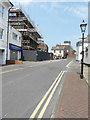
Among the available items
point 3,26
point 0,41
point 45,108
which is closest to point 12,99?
point 45,108

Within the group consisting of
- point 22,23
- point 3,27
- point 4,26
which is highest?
point 22,23

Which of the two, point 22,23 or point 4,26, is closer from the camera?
point 4,26

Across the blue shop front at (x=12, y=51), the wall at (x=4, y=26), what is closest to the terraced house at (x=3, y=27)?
the wall at (x=4, y=26)

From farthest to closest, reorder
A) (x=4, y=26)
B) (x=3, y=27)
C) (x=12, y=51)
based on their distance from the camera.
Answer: (x=12, y=51)
(x=4, y=26)
(x=3, y=27)

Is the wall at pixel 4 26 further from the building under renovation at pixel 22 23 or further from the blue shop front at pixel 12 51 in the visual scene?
the building under renovation at pixel 22 23

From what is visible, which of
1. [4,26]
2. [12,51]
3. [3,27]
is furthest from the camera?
[12,51]

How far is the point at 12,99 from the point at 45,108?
4.79ft

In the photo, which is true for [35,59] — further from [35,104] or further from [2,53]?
[35,104]

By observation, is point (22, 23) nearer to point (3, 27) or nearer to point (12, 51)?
point (12, 51)

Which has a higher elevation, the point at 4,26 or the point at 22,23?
the point at 22,23

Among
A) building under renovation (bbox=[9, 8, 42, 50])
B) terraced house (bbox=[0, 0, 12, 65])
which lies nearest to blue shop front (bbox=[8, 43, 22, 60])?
terraced house (bbox=[0, 0, 12, 65])

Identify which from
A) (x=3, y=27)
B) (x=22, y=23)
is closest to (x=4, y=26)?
(x=3, y=27)

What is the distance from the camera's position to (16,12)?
160 ft

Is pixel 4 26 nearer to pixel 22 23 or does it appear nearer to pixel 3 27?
pixel 3 27
